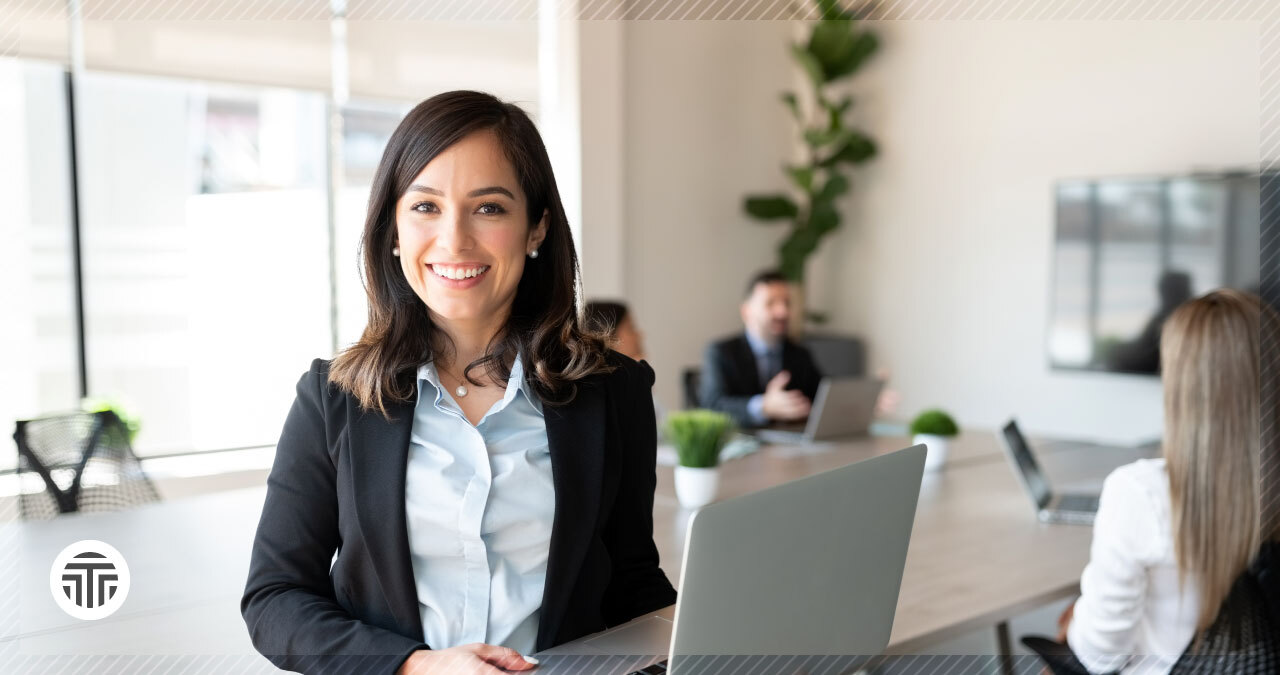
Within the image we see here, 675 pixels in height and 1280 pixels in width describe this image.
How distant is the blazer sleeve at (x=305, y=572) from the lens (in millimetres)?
1232

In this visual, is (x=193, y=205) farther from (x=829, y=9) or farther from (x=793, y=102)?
(x=829, y=9)

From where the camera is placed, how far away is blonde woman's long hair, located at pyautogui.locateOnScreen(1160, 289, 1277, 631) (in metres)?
1.81

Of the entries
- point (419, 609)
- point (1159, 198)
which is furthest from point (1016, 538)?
point (1159, 198)

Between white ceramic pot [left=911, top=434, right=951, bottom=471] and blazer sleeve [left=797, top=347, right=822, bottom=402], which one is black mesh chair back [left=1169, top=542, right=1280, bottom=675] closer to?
white ceramic pot [left=911, top=434, right=951, bottom=471]

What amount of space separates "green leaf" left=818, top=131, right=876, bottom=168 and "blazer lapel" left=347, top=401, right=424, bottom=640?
536 centimetres

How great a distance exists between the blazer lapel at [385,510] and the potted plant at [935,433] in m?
2.37

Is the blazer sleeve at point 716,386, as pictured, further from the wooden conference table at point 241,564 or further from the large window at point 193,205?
the large window at point 193,205

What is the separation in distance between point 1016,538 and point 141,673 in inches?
76.7

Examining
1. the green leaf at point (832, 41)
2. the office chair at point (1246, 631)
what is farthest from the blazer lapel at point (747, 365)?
the office chair at point (1246, 631)

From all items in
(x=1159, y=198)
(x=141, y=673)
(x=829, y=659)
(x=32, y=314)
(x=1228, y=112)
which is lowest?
(x=141, y=673)

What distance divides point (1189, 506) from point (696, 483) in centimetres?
123

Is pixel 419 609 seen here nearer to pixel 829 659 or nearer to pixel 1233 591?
pixel 829 659

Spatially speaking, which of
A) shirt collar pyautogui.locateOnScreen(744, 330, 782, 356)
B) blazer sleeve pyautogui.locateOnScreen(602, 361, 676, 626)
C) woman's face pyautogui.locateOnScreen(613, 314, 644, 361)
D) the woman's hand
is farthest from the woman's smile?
shirt collar pyautogui.locateOnScreen(744, 330, 782, 356)

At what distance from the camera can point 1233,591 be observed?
5.92 feet
